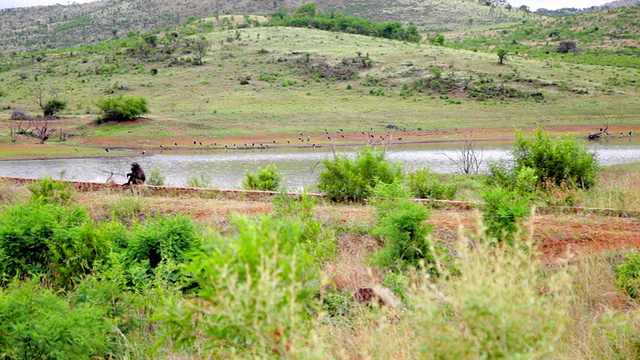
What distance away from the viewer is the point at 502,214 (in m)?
8.13

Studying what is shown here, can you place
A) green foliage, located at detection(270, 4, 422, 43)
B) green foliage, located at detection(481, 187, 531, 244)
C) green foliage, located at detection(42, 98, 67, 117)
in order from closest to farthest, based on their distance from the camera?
green foliage, located at detection(481, 187, 531, 244)
green foliage, located at detection(42, 98, 67, 117)
green foliage, located at detection(270, 4, 422, 43)

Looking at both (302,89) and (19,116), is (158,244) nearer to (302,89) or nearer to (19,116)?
(19,116)

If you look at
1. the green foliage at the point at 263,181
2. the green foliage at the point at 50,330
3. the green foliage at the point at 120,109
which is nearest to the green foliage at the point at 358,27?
the green foliage at the point at 120,109

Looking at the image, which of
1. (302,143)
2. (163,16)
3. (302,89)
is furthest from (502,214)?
(163,16)

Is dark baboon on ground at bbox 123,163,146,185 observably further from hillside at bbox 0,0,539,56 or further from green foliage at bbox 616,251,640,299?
hillside at bbox 0,0,539,56

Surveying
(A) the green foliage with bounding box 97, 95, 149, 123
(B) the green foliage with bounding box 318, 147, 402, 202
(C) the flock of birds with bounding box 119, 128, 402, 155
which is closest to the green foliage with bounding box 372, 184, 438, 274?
(B) the green foliage with bounding box 318, 147, 402, 202

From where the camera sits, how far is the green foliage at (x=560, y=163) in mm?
13445

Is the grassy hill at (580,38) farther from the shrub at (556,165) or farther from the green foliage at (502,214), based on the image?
the green foliage at (502,214)

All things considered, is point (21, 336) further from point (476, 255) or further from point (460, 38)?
point (460, 38)

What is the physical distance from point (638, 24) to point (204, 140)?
7109cm

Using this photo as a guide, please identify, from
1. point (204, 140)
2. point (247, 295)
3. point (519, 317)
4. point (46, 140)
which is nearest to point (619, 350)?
point (519, 317)

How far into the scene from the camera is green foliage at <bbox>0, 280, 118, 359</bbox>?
508 centimetres

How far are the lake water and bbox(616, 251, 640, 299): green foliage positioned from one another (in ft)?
55.1

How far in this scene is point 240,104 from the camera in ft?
167
